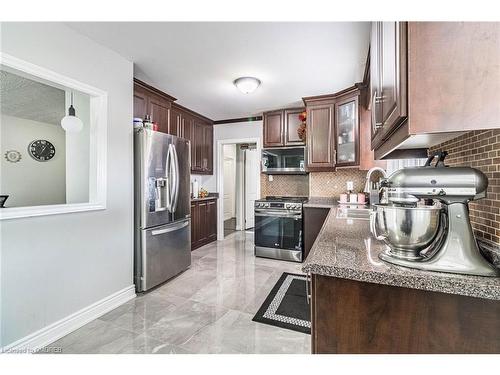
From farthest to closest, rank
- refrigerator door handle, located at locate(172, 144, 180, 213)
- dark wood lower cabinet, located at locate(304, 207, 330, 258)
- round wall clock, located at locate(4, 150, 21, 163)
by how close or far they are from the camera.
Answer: round wall clock, located at locate(4, 150, 21, 163)
dark wood lower cabinet, located at locate(304, 207, 330, 258)
refrigerator door handle, located at locate(172, 144, 180, 213)

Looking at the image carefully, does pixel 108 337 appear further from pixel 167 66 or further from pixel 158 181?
pixel 167 66

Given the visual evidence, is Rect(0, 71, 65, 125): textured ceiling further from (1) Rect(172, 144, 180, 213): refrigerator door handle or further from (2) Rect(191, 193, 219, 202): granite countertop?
(2) Rect(191, 193, 219, 202): granite countertop

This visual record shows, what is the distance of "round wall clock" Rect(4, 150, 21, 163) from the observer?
3.68 meters

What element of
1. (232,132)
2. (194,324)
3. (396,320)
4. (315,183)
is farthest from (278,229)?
(396,320)

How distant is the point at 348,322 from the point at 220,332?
1336mm

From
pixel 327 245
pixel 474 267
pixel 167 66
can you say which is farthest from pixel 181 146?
pixel 474 267

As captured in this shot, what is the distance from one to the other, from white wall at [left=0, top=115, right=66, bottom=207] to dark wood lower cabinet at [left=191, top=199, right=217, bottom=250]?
2.37m

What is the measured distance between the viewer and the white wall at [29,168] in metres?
3.70

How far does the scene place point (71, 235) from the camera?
1.89 m

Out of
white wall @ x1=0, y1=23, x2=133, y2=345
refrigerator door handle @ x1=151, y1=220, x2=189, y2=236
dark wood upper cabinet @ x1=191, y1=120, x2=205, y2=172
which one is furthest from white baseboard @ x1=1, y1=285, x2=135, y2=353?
dark wood upper cabinet @ x1=191, y1=120, x2=205, y2=172

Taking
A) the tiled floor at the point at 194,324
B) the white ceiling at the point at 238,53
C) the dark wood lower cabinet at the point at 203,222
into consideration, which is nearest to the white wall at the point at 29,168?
the dark wood lower cabinet at the point at 203,222

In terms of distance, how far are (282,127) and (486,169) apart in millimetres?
3200

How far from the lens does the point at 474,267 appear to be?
29.1 inches

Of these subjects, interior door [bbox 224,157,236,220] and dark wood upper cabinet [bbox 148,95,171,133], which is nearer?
dark wood upper cabinet [bbox 148,95,171,133]
